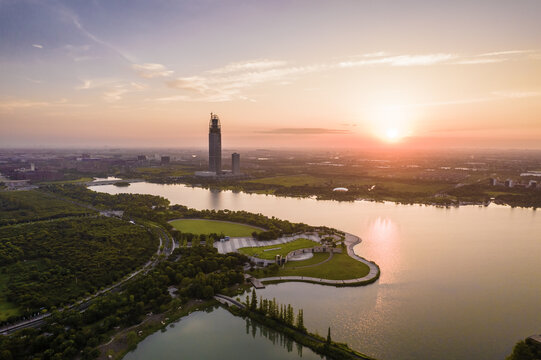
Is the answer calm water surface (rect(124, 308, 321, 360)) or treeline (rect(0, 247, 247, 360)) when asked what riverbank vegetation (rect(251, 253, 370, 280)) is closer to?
treeline (rect(0, 247, 247, 360))

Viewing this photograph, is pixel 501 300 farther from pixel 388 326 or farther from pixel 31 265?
pixel 31 265

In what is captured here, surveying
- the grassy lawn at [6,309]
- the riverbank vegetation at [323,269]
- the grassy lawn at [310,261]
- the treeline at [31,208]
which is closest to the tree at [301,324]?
the riverbank vegetation at [323,269]

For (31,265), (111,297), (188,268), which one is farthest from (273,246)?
(31,265)

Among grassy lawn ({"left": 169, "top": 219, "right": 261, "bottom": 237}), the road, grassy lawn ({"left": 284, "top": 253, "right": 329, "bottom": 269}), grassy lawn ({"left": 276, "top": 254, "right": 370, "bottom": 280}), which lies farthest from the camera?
grassy lawn ({"left": 169, "top": 219, "right": 261, "bottom": 237})

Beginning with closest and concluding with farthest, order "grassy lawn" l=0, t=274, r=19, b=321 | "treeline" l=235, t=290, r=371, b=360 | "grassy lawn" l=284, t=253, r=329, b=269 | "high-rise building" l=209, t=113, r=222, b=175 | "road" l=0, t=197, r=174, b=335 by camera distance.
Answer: "treeline" l=235, t=290, r=371, b=360
"road" l=0, t=197, r=174, b=335
"grassy lawn" l=0, t=274, r=19, b=321
"grassy lawn" l=284, t=253, r=329, b=269
"high-rise building" l=209, t=113, r=222, b=175

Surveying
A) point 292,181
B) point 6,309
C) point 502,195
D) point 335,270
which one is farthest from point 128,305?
point 502,195

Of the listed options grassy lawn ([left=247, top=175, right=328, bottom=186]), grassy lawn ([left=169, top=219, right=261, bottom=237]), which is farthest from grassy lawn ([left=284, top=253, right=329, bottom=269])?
grassy lawn ([left=247, top=175, right=328, bottom=186])

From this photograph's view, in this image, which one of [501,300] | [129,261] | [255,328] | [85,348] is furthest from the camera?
[129,261]
